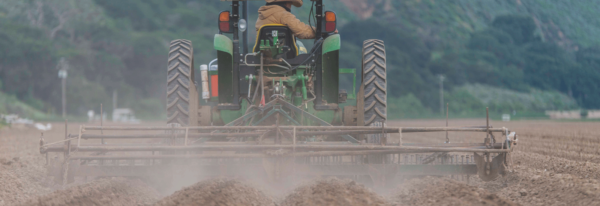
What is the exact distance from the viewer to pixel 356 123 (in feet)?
29.7

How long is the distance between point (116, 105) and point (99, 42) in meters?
8.38

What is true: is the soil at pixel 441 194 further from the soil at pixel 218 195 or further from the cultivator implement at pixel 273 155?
the soil at pixel 218 195

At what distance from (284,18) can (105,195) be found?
3584 millimetres

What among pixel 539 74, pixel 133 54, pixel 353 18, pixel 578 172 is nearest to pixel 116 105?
pixel 133 54

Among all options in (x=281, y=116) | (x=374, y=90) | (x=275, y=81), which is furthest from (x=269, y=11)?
(x=374, y=90)

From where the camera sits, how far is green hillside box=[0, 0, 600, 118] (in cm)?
6300

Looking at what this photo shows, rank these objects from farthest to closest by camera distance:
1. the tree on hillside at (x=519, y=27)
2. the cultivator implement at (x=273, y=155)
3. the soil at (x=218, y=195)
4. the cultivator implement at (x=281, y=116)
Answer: the tree on hillside at (x=519, y=27) < the cultivator implement at (x=281, y=116) < the cultivator implement at (x=273, y=155) < the soil at (x=218, y=195)

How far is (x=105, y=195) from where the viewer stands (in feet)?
22.0

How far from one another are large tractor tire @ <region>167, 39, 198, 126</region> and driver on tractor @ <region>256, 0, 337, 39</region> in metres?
1.19

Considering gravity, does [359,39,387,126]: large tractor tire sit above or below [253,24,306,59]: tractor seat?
below

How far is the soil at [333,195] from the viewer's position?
5934 millimetres

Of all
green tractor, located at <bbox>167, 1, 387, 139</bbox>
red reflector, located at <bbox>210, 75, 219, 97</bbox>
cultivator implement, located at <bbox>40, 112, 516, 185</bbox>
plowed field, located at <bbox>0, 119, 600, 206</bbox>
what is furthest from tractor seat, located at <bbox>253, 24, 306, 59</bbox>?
plowed field, located at <bbox>0, 119, 600, 206</bbox>

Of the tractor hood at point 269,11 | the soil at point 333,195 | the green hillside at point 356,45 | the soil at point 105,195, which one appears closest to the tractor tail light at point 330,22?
the tractor hood at point 269,11

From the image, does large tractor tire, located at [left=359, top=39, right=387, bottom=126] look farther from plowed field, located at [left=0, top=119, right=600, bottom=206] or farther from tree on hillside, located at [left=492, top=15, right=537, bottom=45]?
tree on hillside, located at [left=492, top=15, right=537, bottom=45]
